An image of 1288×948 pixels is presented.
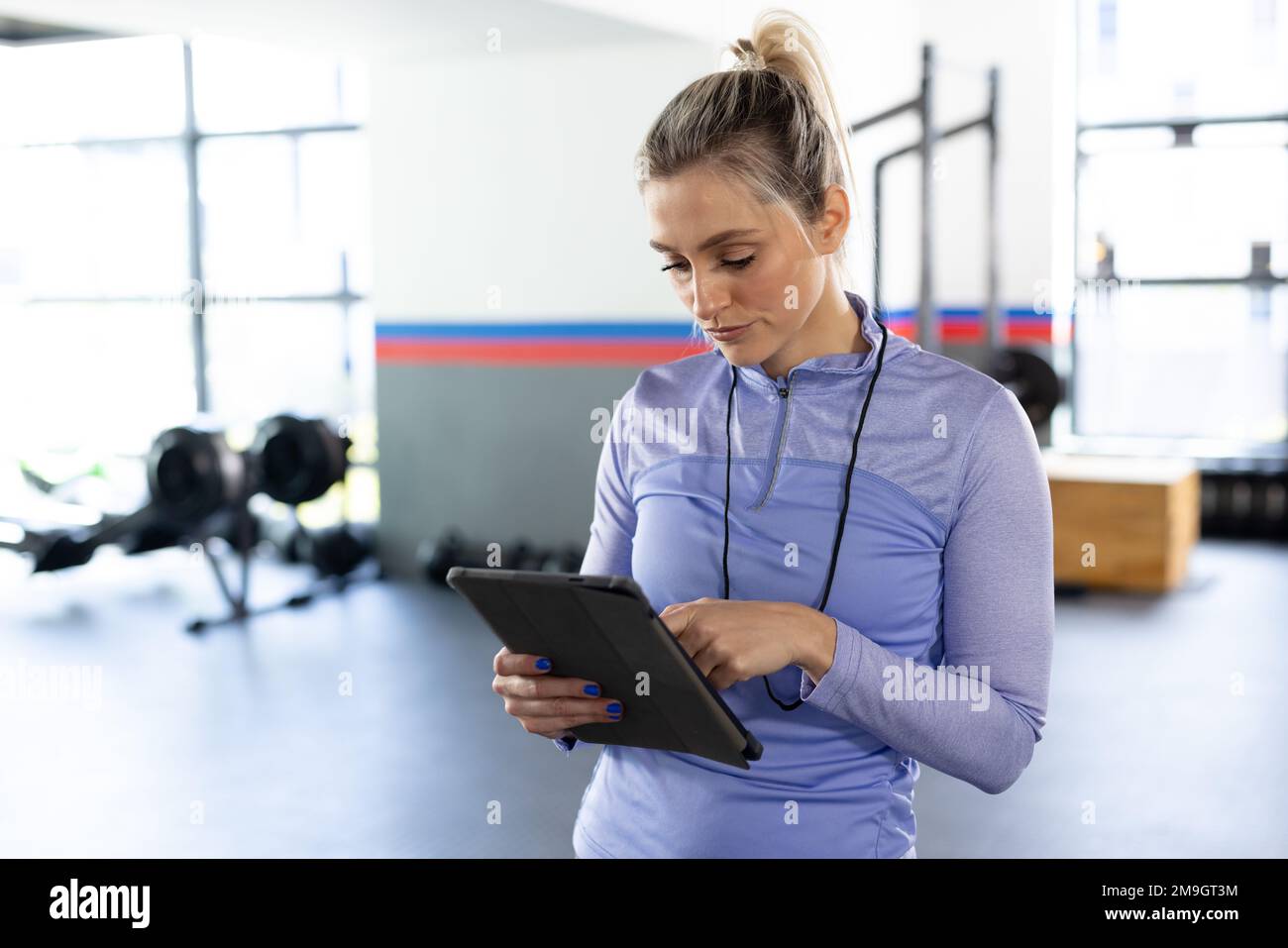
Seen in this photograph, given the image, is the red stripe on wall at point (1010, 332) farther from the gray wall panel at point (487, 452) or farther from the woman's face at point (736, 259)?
the woman's face at point (736, 259)

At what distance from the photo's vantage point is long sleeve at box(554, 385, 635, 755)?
1.36 metres

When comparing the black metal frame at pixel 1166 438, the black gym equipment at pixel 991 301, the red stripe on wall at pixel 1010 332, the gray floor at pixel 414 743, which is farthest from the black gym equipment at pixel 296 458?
the black metal frame at pixel 1166 438

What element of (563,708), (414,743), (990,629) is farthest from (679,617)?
(414,743)

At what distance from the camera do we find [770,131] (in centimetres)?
122

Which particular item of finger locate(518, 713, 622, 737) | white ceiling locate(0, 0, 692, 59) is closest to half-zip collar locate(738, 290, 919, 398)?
finger locate(518, 713, 622, 737)

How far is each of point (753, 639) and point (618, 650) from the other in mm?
122

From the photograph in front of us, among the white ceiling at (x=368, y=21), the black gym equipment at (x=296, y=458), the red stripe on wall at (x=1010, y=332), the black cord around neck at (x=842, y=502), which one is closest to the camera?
the black cord around neck at (x=842, y=502)

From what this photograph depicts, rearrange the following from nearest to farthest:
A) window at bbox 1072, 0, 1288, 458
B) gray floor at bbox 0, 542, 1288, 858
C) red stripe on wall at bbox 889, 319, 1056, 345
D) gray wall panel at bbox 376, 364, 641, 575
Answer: gray floor at bbox 0, 542, 1288, 858
gray wall panel at bbox 376, 364, 641, 575
window at bbox 1072, 0, 1288, 458
red stripe on wall at bbox 889, 319, 1056, 345

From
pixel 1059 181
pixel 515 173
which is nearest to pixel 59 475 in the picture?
pixel 515 173

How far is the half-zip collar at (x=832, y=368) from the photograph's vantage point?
1.26 m

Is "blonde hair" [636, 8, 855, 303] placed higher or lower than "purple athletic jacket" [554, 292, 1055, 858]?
higher

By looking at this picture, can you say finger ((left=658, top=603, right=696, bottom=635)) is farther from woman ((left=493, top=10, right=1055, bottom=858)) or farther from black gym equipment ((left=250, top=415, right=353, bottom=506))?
black gym equipment ((left=250, top=415, right=353, bottom=506))

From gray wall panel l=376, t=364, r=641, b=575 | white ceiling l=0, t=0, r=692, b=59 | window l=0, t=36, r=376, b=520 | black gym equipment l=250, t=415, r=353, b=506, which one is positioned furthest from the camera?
window l=0, t=36, r=376, b=520

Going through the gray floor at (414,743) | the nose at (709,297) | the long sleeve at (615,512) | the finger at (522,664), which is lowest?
the gray floor at (414,743)
